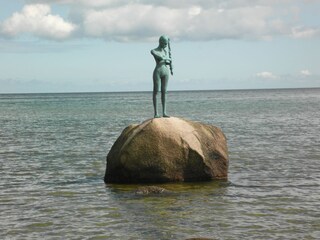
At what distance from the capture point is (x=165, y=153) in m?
17.4

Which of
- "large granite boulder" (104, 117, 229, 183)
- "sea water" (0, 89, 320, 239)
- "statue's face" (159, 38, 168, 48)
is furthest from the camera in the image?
"statue's face" (159, 38, 168, 48)

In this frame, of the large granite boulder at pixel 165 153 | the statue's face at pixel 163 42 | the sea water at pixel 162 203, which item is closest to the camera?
the sea water at pixel 162 203

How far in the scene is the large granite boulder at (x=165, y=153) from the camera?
17.4 m

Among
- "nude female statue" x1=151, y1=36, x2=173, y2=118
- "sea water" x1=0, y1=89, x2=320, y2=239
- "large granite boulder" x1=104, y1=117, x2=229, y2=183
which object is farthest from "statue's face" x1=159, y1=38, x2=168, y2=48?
"sea water" x1=0, y1=89, x2=320, y2=239

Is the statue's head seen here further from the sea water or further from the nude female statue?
the sea water

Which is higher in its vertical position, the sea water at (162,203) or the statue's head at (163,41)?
the statue's head at (163,41)

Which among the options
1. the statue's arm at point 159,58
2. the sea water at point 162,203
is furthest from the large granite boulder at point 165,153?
the statue's arm at point 159,58

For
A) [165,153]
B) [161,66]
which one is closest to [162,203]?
[165,153]

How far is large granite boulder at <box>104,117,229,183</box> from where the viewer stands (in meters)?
17.4

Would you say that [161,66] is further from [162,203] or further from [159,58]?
[162,203]

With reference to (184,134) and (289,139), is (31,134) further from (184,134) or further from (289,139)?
(184,134)

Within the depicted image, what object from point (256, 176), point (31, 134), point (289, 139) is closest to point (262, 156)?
point (256, 176)

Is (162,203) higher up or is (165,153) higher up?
(165,153)

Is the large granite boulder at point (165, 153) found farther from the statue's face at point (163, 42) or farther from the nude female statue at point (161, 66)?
the statue's face at point (163, 42)
